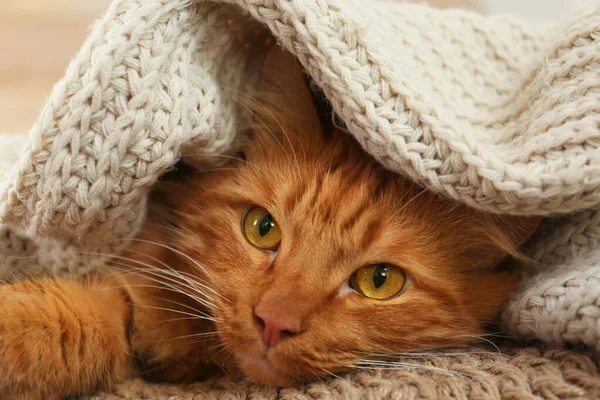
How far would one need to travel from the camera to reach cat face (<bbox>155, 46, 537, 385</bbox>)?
99 centimetres

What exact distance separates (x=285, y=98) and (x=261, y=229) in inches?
11.4

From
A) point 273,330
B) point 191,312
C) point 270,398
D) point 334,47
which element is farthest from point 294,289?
point 334,47

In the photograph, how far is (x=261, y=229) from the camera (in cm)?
113

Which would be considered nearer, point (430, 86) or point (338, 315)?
point (338, 315)

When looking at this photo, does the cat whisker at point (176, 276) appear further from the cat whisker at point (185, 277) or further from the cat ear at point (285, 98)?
the cat ear at point (285, 98)

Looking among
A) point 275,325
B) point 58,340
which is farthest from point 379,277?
point 58,340

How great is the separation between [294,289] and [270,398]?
186 millimetres

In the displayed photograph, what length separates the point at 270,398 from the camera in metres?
0.94

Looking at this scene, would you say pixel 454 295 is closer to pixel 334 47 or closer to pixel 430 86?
pixel 430 86

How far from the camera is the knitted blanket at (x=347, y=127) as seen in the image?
92cm

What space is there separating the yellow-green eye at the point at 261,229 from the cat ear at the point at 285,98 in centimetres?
20

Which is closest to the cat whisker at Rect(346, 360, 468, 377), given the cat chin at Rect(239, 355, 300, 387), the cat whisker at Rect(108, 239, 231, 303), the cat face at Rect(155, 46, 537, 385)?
the cat face at Rect(155, 46, 537, 385)

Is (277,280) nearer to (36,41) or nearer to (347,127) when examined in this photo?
(347,127)

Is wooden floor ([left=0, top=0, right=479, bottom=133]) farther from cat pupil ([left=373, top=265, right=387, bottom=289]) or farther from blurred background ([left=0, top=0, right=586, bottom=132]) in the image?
cat pupil ([left=373, top=265, right=387, bottom=289])
